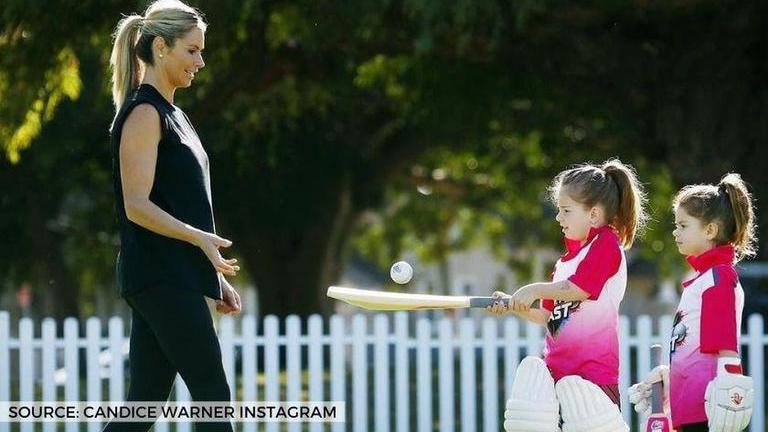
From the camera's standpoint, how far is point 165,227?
4117 millimetres

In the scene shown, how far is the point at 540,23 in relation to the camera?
36.8ft

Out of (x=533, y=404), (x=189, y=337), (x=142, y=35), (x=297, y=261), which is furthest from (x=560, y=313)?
(x=297, y=261)

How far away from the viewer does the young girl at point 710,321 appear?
4.16 metres

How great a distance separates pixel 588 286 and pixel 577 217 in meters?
0.26

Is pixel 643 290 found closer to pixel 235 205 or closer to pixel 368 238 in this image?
pixel 368 238

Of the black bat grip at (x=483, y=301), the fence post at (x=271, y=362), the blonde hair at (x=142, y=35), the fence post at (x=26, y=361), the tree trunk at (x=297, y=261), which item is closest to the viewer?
the black bat grip at (x=483, y=301)

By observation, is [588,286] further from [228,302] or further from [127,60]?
[127,60]

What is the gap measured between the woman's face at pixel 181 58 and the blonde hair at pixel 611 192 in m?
1.24

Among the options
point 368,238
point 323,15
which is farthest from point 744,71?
point 368,238

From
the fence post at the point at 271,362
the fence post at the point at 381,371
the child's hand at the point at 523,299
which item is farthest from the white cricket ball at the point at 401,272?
the fence post at the point at 381,371

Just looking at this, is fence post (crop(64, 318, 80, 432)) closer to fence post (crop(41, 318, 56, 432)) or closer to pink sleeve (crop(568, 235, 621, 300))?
fence post (crop(41, 318, 56, 432))

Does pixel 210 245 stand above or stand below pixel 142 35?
below

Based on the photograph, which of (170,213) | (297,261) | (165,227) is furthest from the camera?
(297,261)

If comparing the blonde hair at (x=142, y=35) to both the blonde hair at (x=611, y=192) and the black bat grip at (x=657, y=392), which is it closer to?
the blonde hair at (x=611, y=192)
